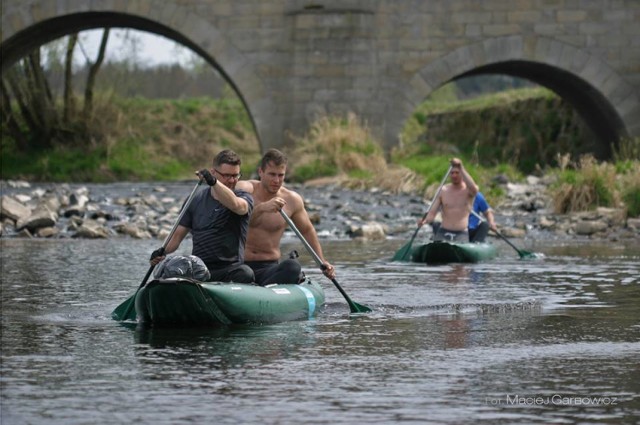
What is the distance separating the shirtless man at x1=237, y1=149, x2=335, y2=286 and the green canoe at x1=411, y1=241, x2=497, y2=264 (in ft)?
16.0

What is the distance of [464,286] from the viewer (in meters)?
12.7

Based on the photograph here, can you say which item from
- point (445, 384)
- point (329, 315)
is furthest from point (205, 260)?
point (445, 384)

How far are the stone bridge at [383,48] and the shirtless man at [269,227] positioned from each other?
702 inches

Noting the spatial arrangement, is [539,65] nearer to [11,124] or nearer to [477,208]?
[477,208]

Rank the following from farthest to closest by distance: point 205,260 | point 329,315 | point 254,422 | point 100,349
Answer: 1. point 329,315
2. point 205,260
3. point 100,349
4. point 254,422

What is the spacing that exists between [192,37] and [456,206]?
1337cm

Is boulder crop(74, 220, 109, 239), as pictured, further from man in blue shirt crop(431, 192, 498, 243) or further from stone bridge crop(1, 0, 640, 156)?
stone bridge crop(1, 0, 640, 156)

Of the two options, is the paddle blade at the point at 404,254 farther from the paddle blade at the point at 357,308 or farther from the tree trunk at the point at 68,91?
the tree trunk at the point at 68,91

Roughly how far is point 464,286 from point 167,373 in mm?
5515

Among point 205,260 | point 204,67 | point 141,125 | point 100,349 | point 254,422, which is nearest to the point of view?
point 254,422

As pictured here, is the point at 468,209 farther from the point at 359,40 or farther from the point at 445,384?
the point at 359,40

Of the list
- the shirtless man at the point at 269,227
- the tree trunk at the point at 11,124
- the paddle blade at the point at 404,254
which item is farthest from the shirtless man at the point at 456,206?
the tree trunk at the point at 11,124

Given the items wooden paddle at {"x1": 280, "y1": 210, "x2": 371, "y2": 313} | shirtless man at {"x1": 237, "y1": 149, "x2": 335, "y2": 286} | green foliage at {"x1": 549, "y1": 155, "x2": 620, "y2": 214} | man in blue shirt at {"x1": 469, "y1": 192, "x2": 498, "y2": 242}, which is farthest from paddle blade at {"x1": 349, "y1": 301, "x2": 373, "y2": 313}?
green foliage at {"x1": 549, "y1": 155, "x2": 620, "y2": 214}

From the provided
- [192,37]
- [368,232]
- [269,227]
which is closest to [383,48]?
[192,37]
